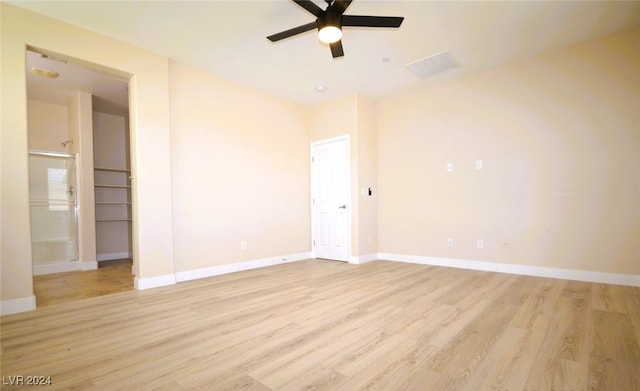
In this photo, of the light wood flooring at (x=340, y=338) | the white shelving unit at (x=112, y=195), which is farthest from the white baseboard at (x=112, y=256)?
the light wood flooring at (x=340, y=338)

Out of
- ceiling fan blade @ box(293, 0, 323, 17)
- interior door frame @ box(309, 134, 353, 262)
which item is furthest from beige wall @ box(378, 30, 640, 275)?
ceiling fan blade @ box(293, 0, 323, 17)

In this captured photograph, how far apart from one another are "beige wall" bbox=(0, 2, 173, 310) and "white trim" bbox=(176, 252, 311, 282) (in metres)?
0.29

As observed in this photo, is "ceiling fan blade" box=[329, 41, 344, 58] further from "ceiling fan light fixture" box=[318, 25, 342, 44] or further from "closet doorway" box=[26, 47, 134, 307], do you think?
"closet doorway" box=[26, 47, 134, 307]

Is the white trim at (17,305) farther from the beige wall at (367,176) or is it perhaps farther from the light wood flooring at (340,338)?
the beige wall at (367,176)

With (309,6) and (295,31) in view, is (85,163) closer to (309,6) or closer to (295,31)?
(295,31)

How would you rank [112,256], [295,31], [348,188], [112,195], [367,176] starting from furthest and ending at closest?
[112,195] → [112,256] → [367,176] → [348,188] → [295,31]

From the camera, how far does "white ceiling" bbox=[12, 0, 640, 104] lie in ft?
9.32

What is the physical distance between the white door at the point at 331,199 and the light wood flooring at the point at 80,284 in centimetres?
308

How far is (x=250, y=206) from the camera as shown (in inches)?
189

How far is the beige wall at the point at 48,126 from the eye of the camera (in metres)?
5.16

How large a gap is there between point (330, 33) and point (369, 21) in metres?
0.35

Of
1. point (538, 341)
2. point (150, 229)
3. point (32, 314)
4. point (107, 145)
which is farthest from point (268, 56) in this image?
point (107, 145)

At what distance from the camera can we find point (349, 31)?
321 centimetres

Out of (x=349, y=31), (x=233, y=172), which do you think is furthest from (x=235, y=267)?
(x=349, y=31)
